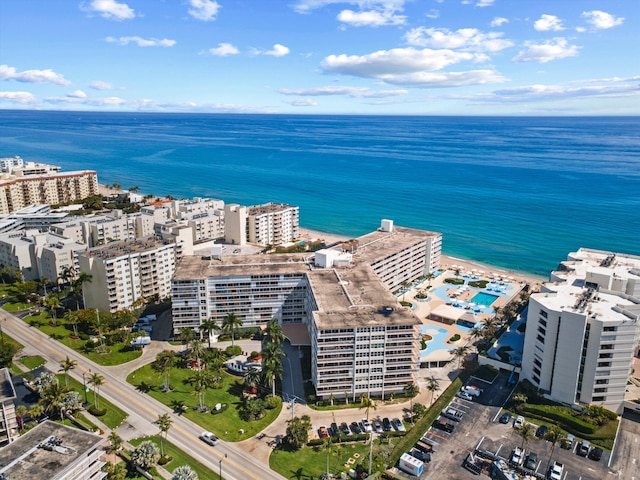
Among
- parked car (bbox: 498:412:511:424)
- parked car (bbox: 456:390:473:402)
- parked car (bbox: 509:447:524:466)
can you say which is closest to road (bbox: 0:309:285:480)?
parked car (bbox: 509:447:524:466)

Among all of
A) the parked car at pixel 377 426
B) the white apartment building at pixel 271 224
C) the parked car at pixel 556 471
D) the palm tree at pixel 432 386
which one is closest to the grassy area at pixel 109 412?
the parked car at pixel 377 426

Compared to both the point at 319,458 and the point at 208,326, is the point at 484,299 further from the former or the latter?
the point at 319,458

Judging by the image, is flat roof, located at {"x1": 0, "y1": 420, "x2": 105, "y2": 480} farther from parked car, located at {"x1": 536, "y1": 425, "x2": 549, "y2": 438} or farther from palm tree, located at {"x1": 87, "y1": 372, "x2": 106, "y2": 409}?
parked car, located at {"x1": 536, "y1": 425, "x2": 549, "y2": 438}

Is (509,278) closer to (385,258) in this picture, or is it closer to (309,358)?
(385,258)

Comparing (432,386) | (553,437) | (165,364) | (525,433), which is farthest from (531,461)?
(165,364)

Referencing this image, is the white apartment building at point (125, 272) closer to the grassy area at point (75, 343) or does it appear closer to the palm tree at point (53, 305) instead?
the palm tree at point (53, 305)

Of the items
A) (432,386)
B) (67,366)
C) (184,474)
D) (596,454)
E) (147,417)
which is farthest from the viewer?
(67,366)

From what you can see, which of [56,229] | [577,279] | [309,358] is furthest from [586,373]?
[56,229]
